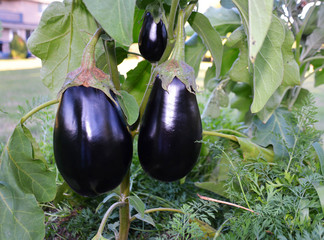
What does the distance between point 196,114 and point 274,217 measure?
0.19m

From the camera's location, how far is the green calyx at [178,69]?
1.65 ft

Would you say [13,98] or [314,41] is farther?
[13,98]

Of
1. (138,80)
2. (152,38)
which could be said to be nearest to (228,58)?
(138,80)

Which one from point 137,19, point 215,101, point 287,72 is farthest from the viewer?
point 215,101

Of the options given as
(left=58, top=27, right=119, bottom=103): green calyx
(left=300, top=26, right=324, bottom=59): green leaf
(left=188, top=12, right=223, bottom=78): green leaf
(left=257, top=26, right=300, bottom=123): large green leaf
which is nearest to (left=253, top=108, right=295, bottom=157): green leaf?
(left=257, top=26, right=300, bottom=123): large green leaf

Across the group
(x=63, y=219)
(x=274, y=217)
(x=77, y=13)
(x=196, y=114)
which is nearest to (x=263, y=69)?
(x=196, y=114)

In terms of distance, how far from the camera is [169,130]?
1.64 ft

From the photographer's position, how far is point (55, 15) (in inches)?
23.5

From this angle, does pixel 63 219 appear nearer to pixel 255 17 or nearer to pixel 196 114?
pixel 196 114

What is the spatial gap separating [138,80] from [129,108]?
0.28 m

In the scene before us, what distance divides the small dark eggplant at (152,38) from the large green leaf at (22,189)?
0.26m

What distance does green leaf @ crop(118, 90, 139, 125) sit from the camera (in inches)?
19.1

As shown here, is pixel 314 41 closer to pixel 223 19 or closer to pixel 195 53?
pixel 223 19

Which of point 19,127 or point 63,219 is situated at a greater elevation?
point 19,127
